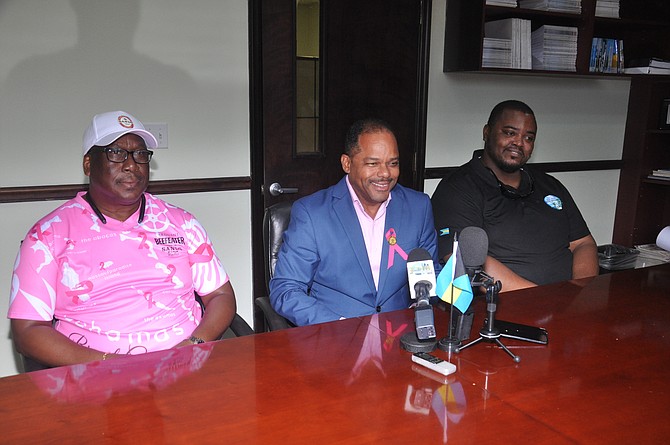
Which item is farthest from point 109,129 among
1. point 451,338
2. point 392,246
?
point 451,338

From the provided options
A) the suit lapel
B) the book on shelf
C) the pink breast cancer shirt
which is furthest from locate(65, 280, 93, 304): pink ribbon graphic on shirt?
the book on shelf

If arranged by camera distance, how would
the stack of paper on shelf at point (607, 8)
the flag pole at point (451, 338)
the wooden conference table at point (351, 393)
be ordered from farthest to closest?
the stack of paper on shelf at point (607, 8)
the flag pole at point (451, 338)
the wooden conference table at point (351, 393)

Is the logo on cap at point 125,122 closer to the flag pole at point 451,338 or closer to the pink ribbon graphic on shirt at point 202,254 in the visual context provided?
the pink ribbon graphic on shirt at point 202,254

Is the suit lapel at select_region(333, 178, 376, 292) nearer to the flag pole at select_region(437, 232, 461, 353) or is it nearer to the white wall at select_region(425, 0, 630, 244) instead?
the flag pole at select_region(437, 232, 461, 353)

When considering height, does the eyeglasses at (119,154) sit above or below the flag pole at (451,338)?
above

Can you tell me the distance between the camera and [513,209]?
286cm

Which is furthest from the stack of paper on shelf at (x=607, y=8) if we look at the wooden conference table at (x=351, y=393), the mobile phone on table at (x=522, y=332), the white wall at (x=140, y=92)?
the mobile phone on table at (x=522, y=332)

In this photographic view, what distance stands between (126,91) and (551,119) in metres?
2.70

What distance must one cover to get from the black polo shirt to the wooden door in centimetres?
75

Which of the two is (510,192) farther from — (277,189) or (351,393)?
(351,393)

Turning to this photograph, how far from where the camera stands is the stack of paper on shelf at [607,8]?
381 centimetres

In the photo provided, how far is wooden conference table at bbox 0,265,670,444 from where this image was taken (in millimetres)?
1243

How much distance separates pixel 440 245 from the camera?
8.83 ft

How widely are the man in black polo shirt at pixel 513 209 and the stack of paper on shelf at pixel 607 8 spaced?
134 cm
